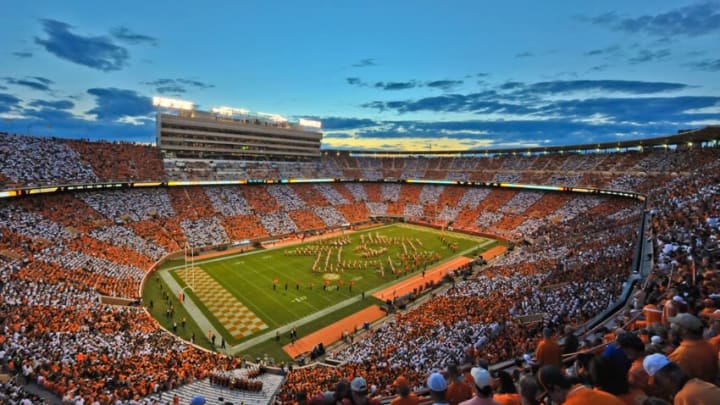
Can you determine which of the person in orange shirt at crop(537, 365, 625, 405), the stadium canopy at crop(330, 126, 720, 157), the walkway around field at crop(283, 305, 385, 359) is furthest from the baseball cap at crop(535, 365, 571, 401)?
the stadium canopy at crop(330, 126, 720, 157)

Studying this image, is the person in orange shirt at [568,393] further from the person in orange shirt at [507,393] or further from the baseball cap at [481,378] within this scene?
the person in orange shirt at [507,393]

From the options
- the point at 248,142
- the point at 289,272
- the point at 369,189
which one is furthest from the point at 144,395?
the point at 369,189

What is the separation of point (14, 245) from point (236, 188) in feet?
108

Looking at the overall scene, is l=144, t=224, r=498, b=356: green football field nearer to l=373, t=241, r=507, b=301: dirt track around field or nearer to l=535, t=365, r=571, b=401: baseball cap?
l=373, t=241, r=507, b=301: dirt track around field

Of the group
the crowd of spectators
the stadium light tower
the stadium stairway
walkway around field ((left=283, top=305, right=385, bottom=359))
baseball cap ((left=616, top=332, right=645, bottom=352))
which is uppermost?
the stadium light tower

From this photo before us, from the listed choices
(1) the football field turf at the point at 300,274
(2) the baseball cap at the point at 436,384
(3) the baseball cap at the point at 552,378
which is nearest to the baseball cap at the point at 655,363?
(3) the baseball cap at the point at 552,378

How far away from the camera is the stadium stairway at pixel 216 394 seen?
611 inches

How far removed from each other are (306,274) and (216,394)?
69.0 ft

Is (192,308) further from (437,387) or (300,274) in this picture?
(437,387)

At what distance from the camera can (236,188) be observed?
199ft

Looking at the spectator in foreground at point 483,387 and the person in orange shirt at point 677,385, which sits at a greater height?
the person in orange shirt at point 677,385

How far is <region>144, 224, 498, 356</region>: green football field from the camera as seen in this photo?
28.6m

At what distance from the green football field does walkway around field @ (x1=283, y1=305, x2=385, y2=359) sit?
89 centimetres

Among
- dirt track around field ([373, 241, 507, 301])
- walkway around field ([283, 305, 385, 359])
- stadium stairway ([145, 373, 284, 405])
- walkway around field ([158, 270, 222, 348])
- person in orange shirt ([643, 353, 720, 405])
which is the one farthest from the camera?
dirt track around field ([373, 241, 507, 301])
